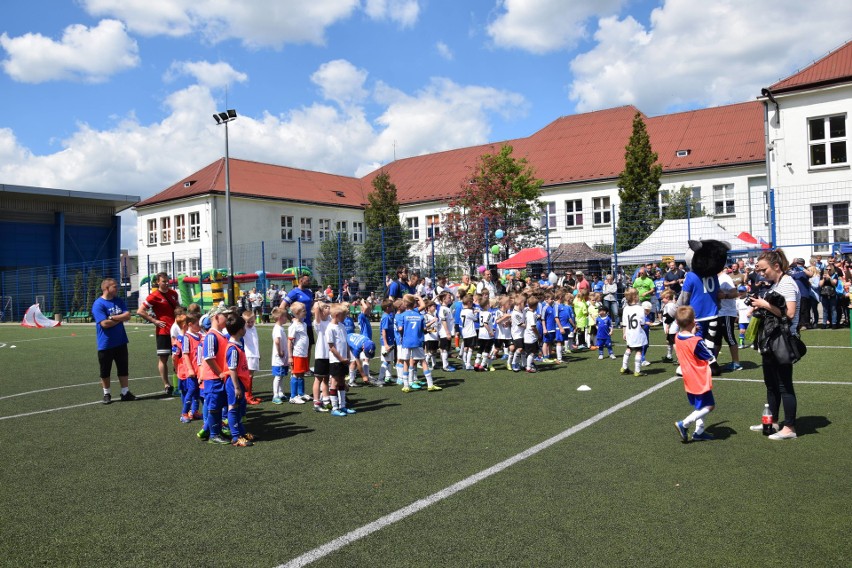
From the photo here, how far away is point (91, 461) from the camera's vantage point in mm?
6961

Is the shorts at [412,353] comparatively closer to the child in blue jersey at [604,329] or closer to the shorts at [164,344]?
the shorts at [164,344]

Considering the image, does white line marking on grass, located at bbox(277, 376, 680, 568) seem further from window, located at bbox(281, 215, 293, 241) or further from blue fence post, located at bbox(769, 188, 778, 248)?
window, located at bbox(281, 215, 293, 241)

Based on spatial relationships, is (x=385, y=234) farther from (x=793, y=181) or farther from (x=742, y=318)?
(x=793, y=181)

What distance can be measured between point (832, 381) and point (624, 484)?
6179 mm

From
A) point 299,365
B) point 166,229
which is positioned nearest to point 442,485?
point 299,365

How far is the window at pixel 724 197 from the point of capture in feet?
129

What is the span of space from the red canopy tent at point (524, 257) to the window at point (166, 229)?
31.1 metres

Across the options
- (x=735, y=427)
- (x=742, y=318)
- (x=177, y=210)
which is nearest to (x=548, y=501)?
(x=735, y=427)

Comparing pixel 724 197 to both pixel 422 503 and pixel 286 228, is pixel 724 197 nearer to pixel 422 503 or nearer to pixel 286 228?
pixel 286 228

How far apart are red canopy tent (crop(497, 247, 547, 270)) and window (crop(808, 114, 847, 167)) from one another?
43.7 feet

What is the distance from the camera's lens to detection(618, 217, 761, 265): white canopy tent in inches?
893

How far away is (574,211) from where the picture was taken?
4616 cm

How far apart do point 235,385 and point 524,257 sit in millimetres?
20744

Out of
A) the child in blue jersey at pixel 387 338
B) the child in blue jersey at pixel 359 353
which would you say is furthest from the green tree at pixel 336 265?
the child in blue jersey at pixel 359 353
